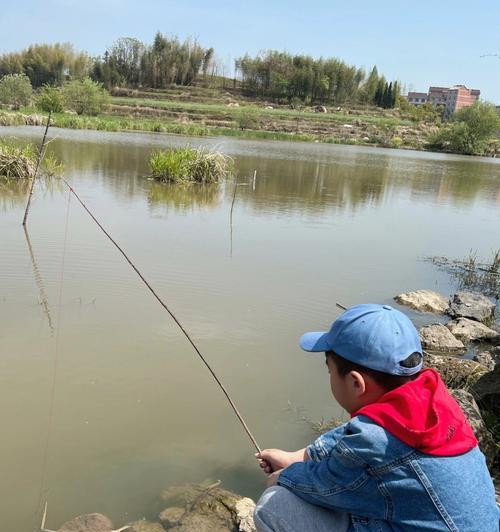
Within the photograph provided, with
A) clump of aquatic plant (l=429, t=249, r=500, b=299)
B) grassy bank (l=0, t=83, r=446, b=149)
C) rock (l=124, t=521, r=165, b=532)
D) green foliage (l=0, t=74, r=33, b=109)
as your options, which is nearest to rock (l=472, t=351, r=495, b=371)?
clump of aquatic plant (l=429, t=249, r=500, b=299)

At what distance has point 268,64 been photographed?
261 ft

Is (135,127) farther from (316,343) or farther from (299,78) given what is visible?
(299,78)

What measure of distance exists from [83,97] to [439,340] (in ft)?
146

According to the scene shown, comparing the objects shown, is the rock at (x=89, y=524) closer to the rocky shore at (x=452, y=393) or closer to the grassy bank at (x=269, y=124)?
the rocky shore at (x=452, y=393)

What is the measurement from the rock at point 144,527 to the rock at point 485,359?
Answer: 9.99ft

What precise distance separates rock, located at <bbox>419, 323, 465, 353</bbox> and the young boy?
11.1 ft

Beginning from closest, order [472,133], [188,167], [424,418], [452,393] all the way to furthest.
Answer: [424,418] < [452,393] < [188,167] < [472,133]

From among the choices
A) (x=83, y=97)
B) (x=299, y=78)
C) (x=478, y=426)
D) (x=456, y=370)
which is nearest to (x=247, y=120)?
(x=83, y=97)

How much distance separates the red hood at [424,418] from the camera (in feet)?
4.41

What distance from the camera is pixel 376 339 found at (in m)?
1.52

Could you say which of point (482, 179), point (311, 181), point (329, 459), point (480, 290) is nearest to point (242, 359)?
point (329, 459)

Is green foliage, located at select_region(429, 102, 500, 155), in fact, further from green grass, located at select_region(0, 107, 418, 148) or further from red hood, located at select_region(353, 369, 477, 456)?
red hood, located at select_region(353, 369, 477, 456)

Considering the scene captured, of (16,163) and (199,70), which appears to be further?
(199,70)

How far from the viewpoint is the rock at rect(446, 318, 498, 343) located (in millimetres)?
5137
